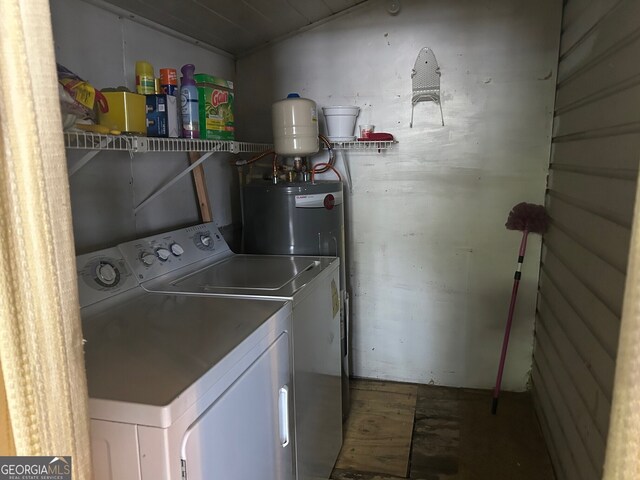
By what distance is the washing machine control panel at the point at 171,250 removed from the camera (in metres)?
1.72

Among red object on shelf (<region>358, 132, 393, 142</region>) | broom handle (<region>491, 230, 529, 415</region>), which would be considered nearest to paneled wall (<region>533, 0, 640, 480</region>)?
broom handle (<region>491, 230, 529, 415</region>)

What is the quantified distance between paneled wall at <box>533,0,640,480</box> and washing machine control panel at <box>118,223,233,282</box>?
154 centimetres

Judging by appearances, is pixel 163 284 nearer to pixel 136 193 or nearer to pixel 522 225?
pixel 136 193

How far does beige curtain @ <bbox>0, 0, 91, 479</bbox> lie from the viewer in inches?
20.9

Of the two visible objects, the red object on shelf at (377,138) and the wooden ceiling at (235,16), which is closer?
the wooden ceiling at (235,16)

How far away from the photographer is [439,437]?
238 centimetres

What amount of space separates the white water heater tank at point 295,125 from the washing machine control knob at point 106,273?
3.54 feet

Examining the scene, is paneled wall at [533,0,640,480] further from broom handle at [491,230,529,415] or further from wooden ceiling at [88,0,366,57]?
wooden ceiling at [88,0,366,57]

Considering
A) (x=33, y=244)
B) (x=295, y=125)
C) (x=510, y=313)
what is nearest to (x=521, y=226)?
(x=510, y=313)

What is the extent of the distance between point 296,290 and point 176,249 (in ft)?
1.99

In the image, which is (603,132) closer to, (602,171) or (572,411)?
(602,171)

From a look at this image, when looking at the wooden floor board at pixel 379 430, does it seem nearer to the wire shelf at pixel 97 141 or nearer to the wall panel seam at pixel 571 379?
the wall panel seam at pixel 571 379

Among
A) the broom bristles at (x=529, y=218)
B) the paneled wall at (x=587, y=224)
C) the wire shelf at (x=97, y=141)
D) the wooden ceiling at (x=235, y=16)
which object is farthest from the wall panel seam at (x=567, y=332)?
the wooden ceiling at (x=235, y=16)

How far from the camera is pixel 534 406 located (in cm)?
261
